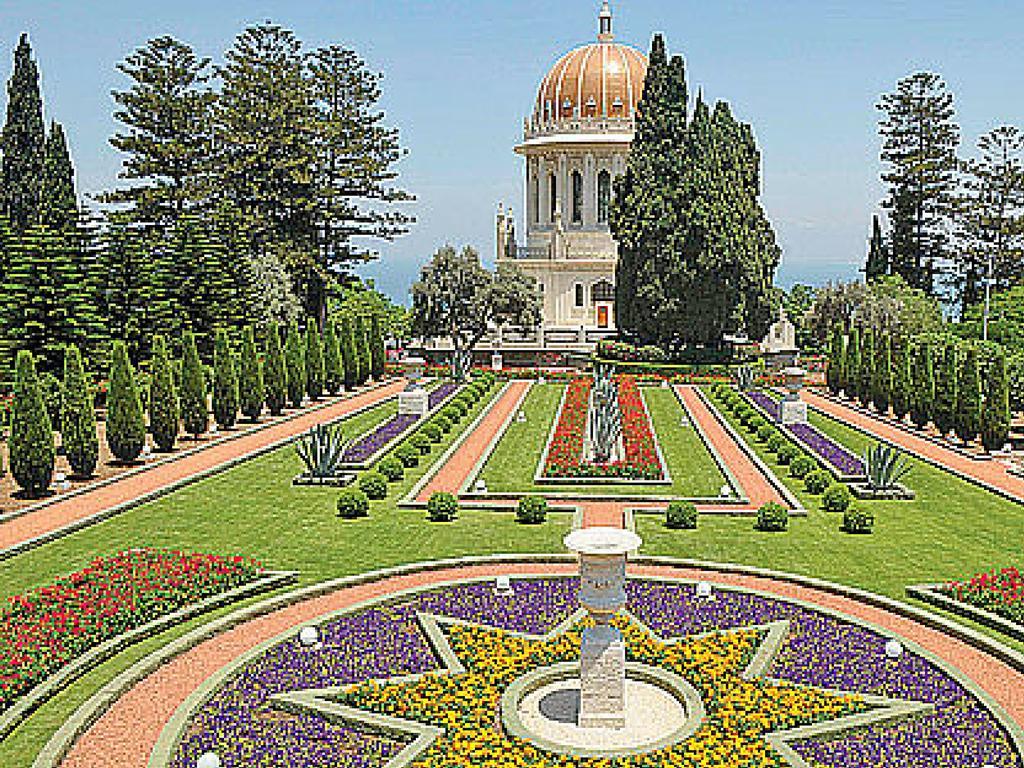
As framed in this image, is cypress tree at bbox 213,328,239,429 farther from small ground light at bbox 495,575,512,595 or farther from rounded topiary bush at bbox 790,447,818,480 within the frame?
small ground light at bbox 495,575,512,595

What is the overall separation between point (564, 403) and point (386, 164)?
2836 centimetres

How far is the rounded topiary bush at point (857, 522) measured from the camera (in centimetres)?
1827

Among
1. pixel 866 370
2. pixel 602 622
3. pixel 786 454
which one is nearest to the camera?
pixel 602 622

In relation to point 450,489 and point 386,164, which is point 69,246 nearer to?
point 450,489

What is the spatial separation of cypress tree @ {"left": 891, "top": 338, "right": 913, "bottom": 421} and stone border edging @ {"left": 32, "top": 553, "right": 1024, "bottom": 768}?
20.0m

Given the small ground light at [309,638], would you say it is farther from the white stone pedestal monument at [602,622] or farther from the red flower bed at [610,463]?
the red flower bed at [610,463]

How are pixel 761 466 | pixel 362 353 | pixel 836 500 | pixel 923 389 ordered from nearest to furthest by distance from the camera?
pixel 836 500, pixel 761 466, pixel 923 389, pixel 362 353

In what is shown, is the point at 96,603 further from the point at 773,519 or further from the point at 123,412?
the point at 123,412

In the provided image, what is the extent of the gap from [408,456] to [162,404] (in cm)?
700

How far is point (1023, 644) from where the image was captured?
12.9 meters

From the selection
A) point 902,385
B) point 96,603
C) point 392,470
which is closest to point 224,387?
point 392,470

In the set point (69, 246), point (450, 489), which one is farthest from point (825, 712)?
point (69, 246)

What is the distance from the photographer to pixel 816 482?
21.6 m

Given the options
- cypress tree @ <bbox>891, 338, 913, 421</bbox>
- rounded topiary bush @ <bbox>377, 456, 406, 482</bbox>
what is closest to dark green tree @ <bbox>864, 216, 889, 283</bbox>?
cypress tree @ <bbox>891, 338, 913, 421</bbox>
